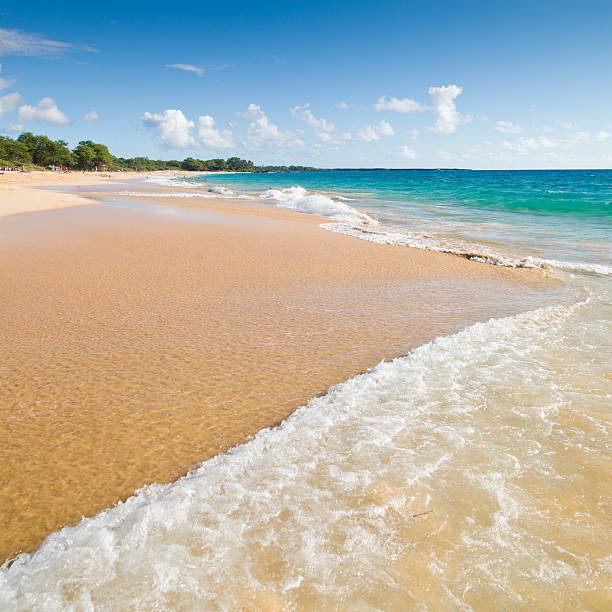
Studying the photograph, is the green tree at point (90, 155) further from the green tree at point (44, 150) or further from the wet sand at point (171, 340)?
the wet sand at point (171, 340)

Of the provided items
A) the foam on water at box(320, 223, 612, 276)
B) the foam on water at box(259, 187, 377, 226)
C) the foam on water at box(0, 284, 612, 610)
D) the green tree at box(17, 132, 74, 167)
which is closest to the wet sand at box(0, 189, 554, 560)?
the foam on water at box(0, 284, 612, 610)

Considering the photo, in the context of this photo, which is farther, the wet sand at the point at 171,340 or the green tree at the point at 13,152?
the green tree at the point at 13,152

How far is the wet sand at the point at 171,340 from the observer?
309cm

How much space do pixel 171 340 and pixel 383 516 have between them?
3.56 m

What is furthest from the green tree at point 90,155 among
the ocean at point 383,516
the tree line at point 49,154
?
the ocean at point 383,516

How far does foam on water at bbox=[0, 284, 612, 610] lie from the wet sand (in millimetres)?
353

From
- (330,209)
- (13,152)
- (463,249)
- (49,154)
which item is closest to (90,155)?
(49,154)

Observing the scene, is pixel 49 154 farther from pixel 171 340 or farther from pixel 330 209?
pixel 171 340

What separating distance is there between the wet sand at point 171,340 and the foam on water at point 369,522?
0.35 meters

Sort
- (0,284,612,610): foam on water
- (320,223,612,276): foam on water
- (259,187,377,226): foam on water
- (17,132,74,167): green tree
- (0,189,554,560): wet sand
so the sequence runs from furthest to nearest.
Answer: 1. (17,132,74,167): green tree
2. (259,187,377,226): foam on water
3. (320,223,612,276): foam on water
4. (0,189,554,560): wet sand
5. (0,284,612,610): foam on water

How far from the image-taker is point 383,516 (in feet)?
8.57

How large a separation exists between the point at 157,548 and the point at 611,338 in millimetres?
6422

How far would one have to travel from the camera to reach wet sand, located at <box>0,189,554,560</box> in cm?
309

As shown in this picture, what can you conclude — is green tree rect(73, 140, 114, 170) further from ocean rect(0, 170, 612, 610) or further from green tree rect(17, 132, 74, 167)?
ocean rect(0, 170, 612, 610)
